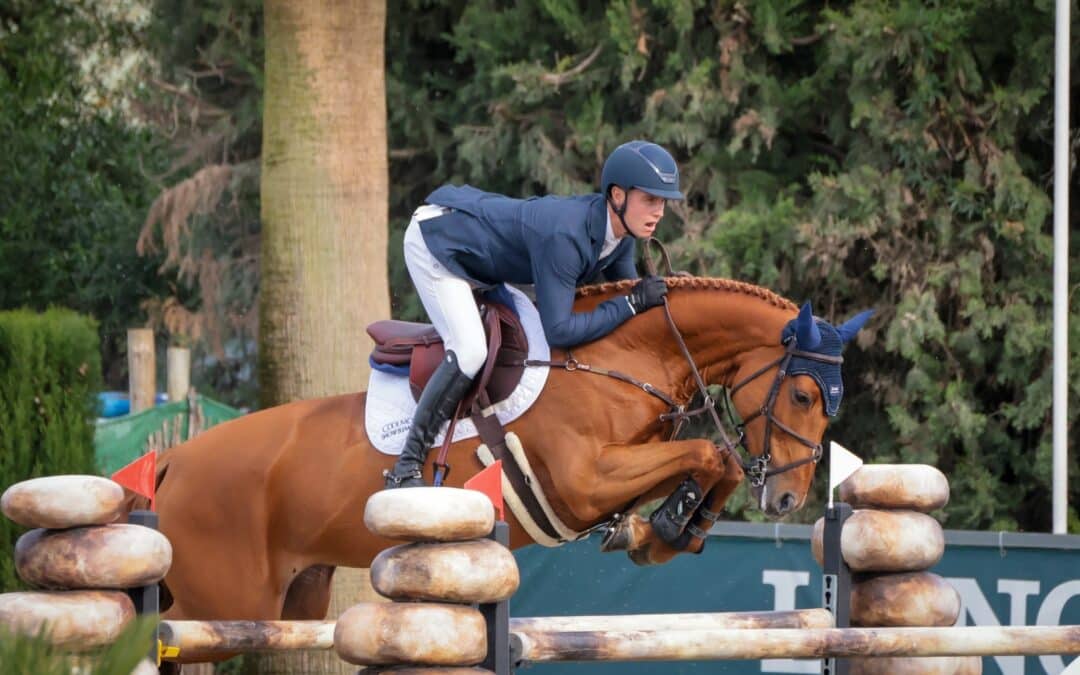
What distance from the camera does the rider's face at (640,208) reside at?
488 centimetres

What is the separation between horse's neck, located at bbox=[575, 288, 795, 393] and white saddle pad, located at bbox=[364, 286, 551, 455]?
165mm

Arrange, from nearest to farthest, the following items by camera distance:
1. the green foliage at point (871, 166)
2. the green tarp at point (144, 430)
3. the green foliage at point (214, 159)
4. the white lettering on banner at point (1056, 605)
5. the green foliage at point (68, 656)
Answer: the green foliage at point (68, 656) < the white lettering on banner at point (1056, 605) < the green tarp at point (144, 430) < the green foliage at point (871, 166) < the green foliage at point (214, 159)

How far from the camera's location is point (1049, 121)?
393 inches

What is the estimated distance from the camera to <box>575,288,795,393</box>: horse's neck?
506 centimetres

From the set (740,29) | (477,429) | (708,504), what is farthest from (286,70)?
(740,29)

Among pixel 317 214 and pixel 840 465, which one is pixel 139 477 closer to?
pixel 840 465

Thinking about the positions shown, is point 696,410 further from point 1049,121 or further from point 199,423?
point 1049,121

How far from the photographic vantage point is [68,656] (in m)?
2.04

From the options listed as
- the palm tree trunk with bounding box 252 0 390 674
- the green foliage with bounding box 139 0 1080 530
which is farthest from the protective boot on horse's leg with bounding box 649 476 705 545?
the green foliage with bounding box 139 0 1080 530

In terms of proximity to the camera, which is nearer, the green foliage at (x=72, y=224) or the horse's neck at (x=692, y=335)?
the horse's neck at (x=692, y=335)

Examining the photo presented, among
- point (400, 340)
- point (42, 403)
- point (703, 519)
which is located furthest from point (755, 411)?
point (42, 403)

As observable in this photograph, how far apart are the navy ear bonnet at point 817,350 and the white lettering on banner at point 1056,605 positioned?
7.01 ft

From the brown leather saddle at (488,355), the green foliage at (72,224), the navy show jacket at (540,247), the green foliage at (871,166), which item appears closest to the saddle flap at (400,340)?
the brown leather saddle at (488,355)

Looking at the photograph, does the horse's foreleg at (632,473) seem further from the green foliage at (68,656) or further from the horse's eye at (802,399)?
the green foliage at (68,656)
